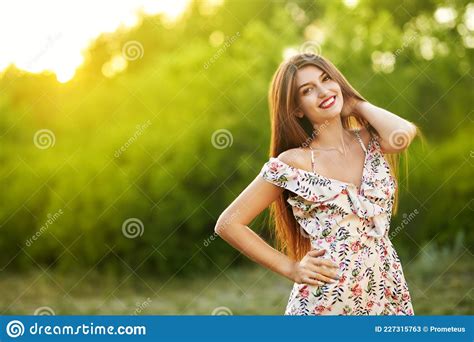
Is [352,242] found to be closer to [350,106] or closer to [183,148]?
[350,106]

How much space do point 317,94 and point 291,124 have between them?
5.7 inches

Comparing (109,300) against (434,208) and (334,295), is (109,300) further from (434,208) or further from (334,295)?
(334,295)

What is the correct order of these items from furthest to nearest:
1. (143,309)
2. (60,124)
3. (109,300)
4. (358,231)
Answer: (60,124)
(109,300)
(143,309)
(358,231)

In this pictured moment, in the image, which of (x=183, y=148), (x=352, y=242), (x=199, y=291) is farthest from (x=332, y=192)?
(x=183, y=148)

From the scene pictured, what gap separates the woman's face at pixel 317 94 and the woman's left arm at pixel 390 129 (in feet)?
0.40

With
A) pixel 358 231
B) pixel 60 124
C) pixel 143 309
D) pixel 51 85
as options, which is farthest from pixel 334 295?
pixel 51 85

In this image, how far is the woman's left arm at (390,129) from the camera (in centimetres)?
255

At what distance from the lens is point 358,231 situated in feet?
8.07

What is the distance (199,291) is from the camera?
23.9 feet

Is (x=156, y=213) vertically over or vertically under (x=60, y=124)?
under

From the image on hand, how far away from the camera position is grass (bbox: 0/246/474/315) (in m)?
6.54

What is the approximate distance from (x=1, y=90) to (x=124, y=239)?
2345 mm

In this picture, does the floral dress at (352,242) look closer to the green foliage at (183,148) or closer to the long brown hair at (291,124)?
the long brown hair at (291,124)

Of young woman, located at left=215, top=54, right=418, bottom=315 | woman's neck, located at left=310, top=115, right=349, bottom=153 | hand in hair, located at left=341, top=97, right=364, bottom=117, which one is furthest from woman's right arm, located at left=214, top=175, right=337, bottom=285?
hand in hair, located at left=341, top=97, right=364, bottom=117
